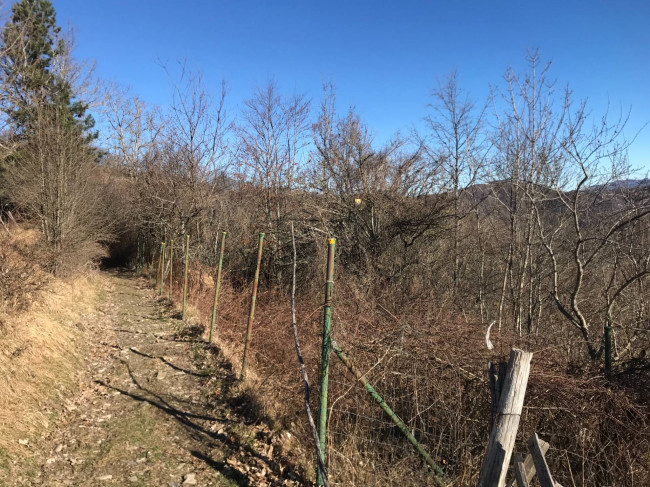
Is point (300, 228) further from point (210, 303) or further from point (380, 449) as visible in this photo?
point (380, 449)

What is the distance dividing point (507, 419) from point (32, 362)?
581 centimetres

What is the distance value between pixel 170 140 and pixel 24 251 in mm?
10422

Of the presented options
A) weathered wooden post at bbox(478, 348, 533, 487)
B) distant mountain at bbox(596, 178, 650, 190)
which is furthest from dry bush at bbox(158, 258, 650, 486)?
distant mountain at bbox(596, 178, 650, 190)

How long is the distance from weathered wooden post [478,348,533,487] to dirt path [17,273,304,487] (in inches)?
79.4

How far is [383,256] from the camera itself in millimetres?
11273

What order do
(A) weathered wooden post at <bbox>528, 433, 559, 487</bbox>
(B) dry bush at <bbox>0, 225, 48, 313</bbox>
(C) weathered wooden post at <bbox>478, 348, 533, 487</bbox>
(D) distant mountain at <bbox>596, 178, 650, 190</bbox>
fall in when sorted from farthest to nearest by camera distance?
(D) distant mountain at <bbox>596, 178, 650, 190</bbox> → (B) dry bush at <bbox>0, 225, 48, 313</bbox> → (C) weathered wooden post at <bbox>478, 348, 533, 487</bbox> → (A) weathered wooden post at <bbox>528, 433, 559, 487</bbox>

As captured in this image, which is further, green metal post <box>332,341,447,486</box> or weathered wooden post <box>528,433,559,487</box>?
green metal post <box>332,341,447,486</box>

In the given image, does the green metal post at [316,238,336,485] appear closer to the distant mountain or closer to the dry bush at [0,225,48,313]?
the dry bush at [0,225,48,313]

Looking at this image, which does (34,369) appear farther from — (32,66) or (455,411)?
(32,66)

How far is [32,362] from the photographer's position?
17.0ft

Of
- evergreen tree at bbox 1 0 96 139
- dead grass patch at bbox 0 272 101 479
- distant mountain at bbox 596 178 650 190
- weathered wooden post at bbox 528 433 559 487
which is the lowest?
dead grass patch at bbox 0 272 101 479

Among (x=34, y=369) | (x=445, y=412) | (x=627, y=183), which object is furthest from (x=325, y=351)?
(x=627, y=183)

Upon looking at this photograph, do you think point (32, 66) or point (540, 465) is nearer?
point (540, 465)

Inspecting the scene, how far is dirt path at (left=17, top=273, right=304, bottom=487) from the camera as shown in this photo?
12.1 ft
